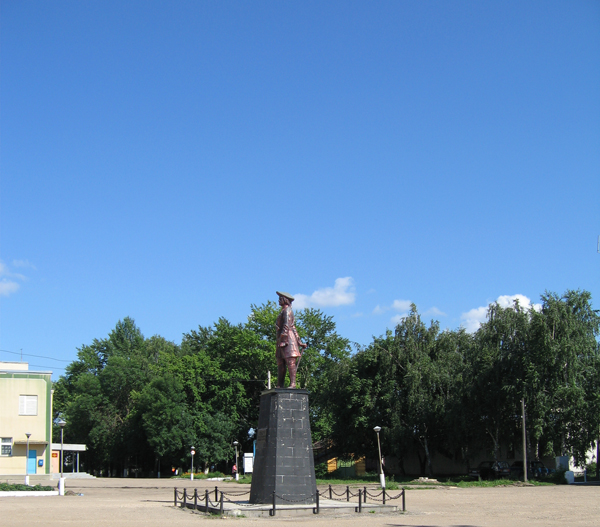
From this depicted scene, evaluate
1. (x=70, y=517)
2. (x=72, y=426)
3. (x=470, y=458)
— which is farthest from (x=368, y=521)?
(x=72, y=426)

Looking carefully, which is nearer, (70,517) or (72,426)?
(70,517)

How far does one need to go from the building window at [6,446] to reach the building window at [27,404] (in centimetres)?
171

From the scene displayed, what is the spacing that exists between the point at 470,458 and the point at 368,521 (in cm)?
3451

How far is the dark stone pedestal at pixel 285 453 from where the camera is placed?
66.9ft

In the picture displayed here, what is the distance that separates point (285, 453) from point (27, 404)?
27045 millimetres

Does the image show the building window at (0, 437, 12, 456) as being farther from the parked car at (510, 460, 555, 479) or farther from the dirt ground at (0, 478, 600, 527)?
the parked car at (510, 460, 555, 479)

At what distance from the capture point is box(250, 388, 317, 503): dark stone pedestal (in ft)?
66.9

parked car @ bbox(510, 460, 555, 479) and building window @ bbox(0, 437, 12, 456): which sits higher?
building window @ bbox(0, 437, 12, 456)

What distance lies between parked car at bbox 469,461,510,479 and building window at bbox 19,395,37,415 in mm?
28502

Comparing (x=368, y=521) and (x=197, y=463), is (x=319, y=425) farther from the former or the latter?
(x=368, y=521)

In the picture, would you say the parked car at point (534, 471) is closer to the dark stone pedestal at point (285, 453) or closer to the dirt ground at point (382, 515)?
the dirt ground at point (382, 515)

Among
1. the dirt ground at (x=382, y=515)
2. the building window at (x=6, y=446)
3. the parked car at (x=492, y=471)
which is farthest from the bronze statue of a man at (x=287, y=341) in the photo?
the building window at (x=6, y=446)

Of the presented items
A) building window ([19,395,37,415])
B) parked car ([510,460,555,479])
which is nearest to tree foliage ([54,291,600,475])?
parked car ([510,460,555,479])

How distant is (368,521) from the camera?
17.9 m
